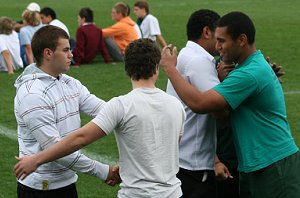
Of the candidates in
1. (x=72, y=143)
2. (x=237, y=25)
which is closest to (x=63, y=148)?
(x=72, y=143)

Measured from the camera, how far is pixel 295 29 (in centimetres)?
2317

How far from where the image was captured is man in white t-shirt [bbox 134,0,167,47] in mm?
19375

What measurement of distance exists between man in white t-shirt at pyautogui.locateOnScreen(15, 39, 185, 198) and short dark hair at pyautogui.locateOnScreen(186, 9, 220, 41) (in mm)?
1012

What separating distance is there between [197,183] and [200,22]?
1.16 meters

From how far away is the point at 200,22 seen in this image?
5.88m

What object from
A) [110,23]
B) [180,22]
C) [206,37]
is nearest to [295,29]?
[180,22]

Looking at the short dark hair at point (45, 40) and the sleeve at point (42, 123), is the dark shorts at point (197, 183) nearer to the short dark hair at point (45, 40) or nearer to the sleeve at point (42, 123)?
the sleeve at point (42, 123)

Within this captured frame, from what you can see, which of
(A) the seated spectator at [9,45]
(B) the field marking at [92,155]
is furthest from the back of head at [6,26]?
(B) the field marking at [92,155]

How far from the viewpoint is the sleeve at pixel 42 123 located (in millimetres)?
5289

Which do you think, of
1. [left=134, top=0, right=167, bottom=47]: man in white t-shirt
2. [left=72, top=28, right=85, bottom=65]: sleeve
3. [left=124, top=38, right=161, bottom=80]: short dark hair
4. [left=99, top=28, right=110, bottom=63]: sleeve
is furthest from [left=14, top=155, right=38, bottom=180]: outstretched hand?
[left=134, top=0, right=167, bottom=47]: man in white t-shirt

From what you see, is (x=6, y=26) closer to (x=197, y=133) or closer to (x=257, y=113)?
(x=197, y=133)

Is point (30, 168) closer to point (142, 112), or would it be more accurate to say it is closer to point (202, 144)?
point (142, 112)

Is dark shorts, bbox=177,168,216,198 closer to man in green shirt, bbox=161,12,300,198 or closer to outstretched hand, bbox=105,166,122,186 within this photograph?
man in green shirt, bbox=161,12,300,198

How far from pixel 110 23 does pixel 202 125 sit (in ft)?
66.8
